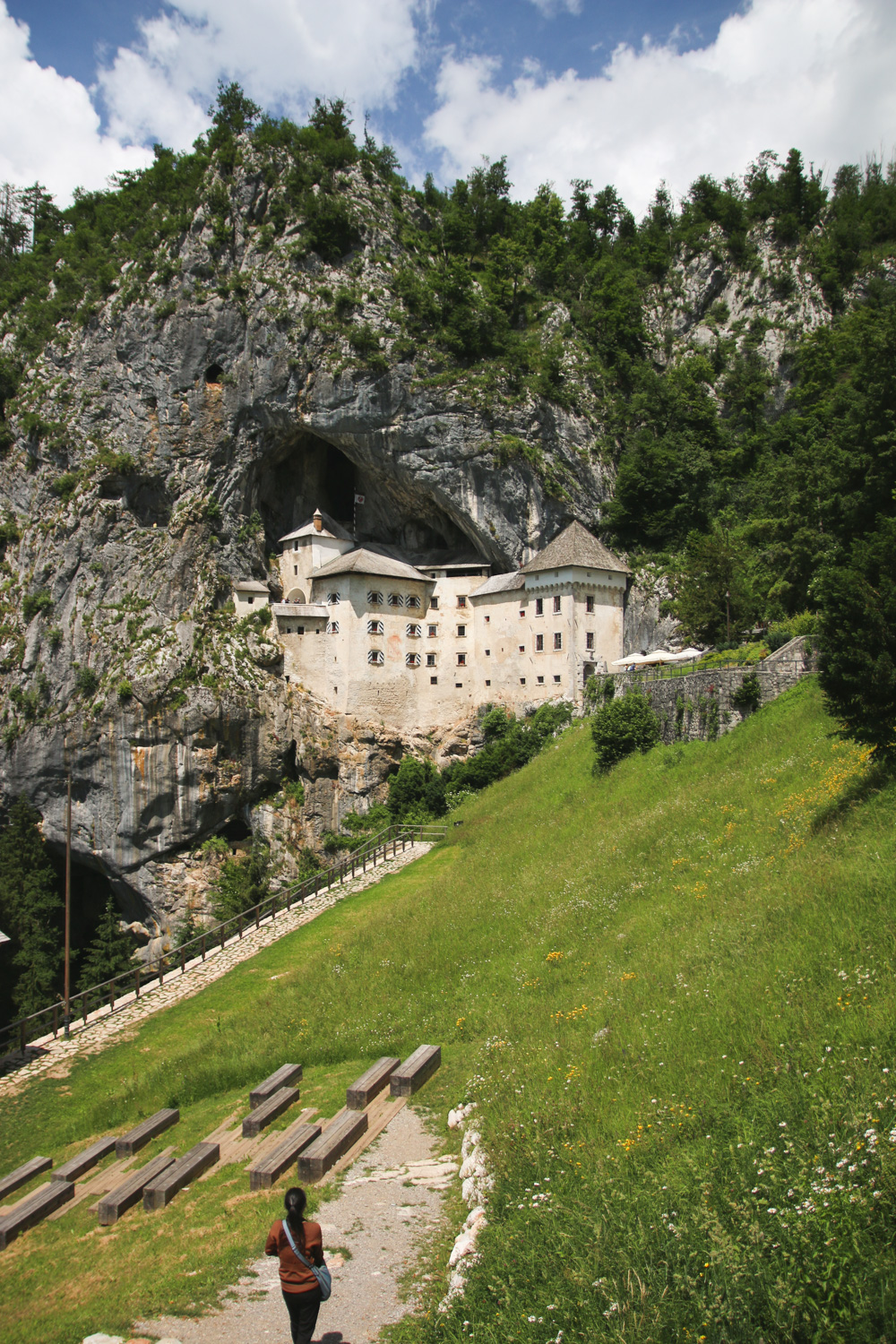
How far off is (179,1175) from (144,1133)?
2795 mm

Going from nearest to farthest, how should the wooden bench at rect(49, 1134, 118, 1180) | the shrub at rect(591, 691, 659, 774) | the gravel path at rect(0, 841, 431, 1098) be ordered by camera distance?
1. the wooden bench at rect(49, 1134, 118, 1180)
2. the gravel path at rect(0, 841, 431, 1098)
3. the shrub at rect(591, 691, 659, 774)

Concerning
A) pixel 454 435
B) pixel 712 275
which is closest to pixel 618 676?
pixel 454 435

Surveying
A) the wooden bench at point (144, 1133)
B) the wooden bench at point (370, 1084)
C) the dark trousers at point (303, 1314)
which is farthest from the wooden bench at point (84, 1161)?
the dark trousers at point (303, 1314)

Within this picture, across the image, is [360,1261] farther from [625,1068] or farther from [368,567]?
[368,567]

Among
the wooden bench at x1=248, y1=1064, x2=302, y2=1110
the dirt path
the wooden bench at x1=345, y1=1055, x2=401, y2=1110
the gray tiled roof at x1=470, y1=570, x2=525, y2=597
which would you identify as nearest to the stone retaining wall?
the wooden bench at x1=345, y1=1055, x2=401, y2=1110

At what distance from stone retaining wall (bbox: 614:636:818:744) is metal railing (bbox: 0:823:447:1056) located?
35.0ft

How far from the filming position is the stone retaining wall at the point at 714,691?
2456cm

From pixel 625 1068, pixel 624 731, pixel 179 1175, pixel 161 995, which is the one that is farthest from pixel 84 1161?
pixel 624 731

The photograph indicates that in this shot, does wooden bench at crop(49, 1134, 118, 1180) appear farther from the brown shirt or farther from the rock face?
the rock face

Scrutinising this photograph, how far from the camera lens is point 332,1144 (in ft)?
33.7

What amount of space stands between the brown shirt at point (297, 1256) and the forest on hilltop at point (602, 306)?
114 feet

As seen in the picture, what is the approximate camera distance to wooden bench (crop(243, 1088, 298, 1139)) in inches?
477

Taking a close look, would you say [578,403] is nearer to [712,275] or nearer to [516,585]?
[516,585]

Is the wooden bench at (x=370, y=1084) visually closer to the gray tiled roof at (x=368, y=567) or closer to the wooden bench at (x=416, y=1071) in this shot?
the wooden bench at (x=416, y=1071)
